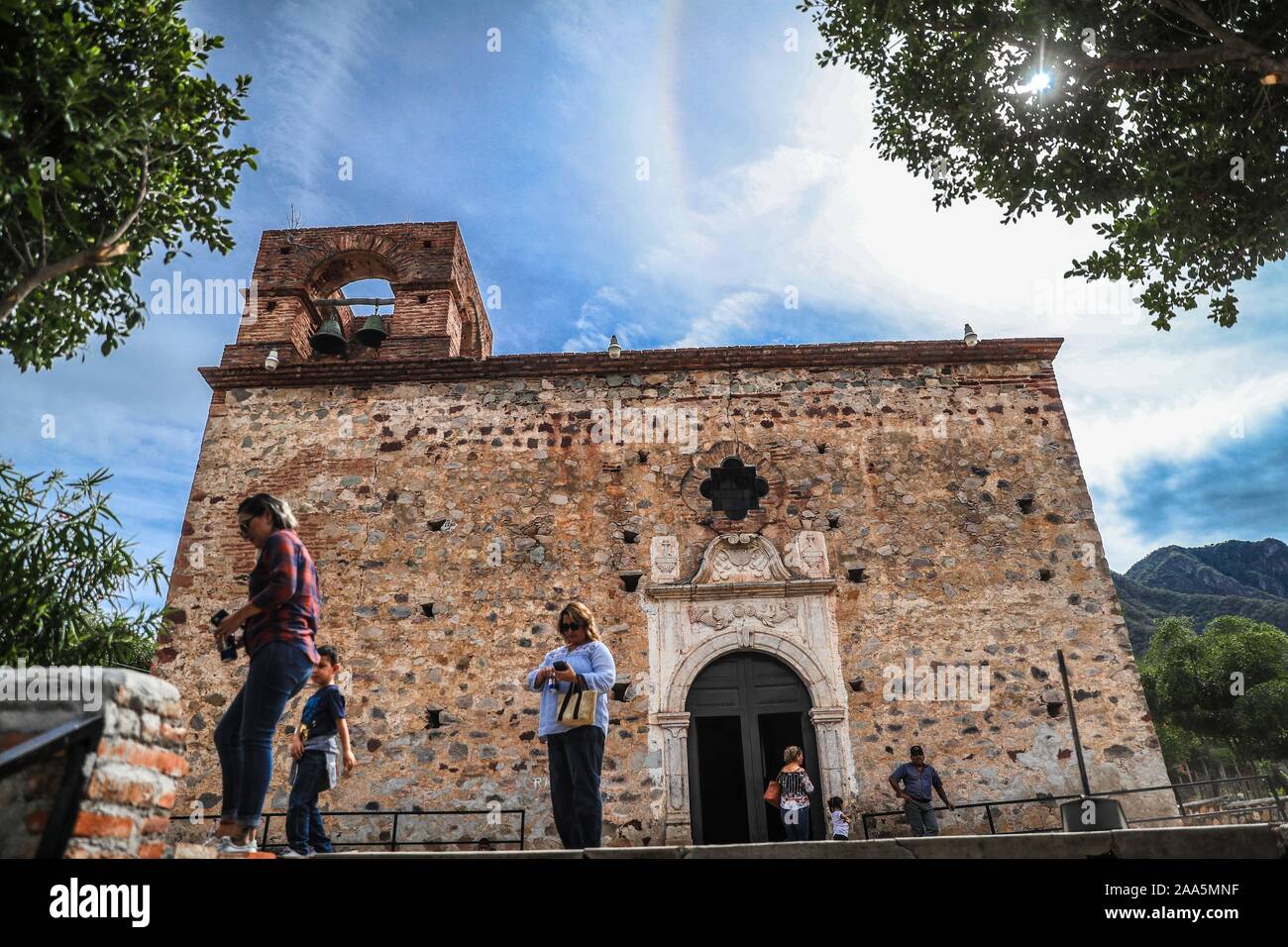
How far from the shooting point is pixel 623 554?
967 centimetres

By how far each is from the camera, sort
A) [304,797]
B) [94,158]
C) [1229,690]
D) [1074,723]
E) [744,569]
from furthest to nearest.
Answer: [1229,690] < [744,569] < [1074,723] < [94,158] < [304,797]

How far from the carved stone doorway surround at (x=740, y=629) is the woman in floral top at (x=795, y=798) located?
142 centimetres

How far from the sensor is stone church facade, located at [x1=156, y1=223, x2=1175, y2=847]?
867cm

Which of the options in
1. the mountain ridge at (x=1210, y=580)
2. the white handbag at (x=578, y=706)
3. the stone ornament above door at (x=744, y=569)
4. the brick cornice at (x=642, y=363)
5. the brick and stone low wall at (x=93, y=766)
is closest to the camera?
the brick and stone low wall at (x=93, y=766)

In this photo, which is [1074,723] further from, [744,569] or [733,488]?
[733,488]

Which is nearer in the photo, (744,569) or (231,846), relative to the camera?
(231,846)

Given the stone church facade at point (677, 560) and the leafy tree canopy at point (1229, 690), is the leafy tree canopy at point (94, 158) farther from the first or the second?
the leafy tree canopy at point (1229, 690)

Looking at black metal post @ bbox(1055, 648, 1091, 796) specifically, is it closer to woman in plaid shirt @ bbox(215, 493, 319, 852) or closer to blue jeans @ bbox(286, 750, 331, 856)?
blue jeans @ bbox(286, 750, 331, 856)

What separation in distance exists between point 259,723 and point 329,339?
8390 millimetres

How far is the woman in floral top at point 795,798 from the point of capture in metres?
7.10

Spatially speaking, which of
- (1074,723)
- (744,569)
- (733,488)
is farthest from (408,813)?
(1074,723)

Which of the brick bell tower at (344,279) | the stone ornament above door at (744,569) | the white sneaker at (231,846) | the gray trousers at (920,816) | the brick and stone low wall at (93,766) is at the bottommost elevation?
the gray trousers at (920,816)

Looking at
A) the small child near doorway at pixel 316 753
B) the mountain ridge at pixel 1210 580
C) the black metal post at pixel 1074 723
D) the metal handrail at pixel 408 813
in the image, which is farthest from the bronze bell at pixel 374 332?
the mountain ridge at pixel 1210 580

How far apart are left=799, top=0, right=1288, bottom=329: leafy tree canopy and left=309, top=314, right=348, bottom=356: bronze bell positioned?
711cm
